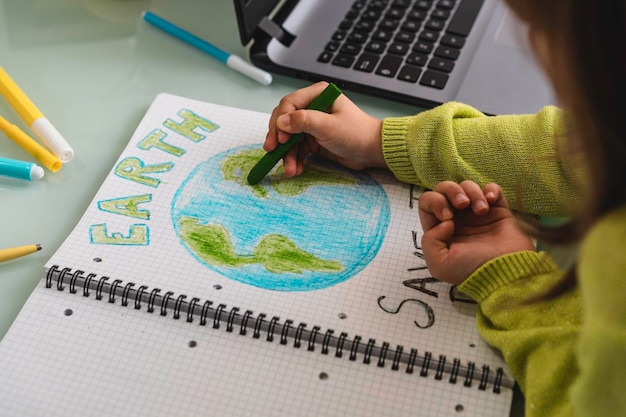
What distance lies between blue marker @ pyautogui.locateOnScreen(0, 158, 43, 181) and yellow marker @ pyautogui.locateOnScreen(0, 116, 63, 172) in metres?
0.01

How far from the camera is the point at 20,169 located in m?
0.76

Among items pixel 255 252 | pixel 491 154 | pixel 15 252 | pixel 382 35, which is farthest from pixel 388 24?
pixel 15 252

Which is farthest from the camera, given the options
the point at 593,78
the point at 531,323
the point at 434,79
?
the point at 434,79

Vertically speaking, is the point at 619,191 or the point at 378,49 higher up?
the point at 619,191

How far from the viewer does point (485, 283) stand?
24.6 inches

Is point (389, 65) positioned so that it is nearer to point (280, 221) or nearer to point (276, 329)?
point (280, 221)

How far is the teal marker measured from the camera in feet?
2.48

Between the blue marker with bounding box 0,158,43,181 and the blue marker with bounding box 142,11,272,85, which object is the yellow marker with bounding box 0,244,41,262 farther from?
the blue marker with bounding box 142,11,272,85

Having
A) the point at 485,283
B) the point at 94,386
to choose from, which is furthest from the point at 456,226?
the point at 94,386

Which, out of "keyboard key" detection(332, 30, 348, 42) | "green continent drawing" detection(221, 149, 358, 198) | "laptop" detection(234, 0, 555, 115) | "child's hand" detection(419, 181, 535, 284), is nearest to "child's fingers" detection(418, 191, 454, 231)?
"child's hand" detection(419, 181, 535, 284)

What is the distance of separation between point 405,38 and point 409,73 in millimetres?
66

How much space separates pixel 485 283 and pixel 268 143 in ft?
0.87

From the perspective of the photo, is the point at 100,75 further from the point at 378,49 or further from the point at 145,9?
the point at 378,49

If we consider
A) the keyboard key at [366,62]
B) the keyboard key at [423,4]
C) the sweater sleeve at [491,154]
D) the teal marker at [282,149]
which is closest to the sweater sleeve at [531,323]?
the sweater sleeve at [491,154]
